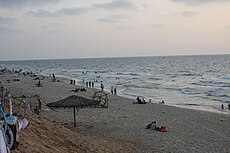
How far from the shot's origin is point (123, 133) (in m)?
15.9

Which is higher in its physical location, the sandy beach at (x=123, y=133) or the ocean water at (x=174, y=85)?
the sandy beach at (x=123, y=133)

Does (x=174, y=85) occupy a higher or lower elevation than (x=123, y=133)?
lower

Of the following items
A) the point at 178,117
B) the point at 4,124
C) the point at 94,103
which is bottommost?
the point at 178,117

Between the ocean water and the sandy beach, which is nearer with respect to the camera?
the sandy beach

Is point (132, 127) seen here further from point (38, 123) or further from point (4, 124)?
point (4, 124)

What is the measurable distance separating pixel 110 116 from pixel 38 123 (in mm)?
11717

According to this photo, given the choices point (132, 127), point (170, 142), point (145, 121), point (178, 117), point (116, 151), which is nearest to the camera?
point (116, 151)

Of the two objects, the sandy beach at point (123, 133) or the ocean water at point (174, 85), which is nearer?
the sandy beach at point (123, 133)

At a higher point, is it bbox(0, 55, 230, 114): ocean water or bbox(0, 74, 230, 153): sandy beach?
bbox(0, 74, 230, 153): sandy beach

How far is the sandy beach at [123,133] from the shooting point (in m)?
9.20

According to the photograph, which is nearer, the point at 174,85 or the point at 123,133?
the point at 123,133

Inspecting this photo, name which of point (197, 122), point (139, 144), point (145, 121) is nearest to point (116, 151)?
point (139, 144)

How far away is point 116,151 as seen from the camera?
36.3 feet

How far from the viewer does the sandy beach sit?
9.20 meters
